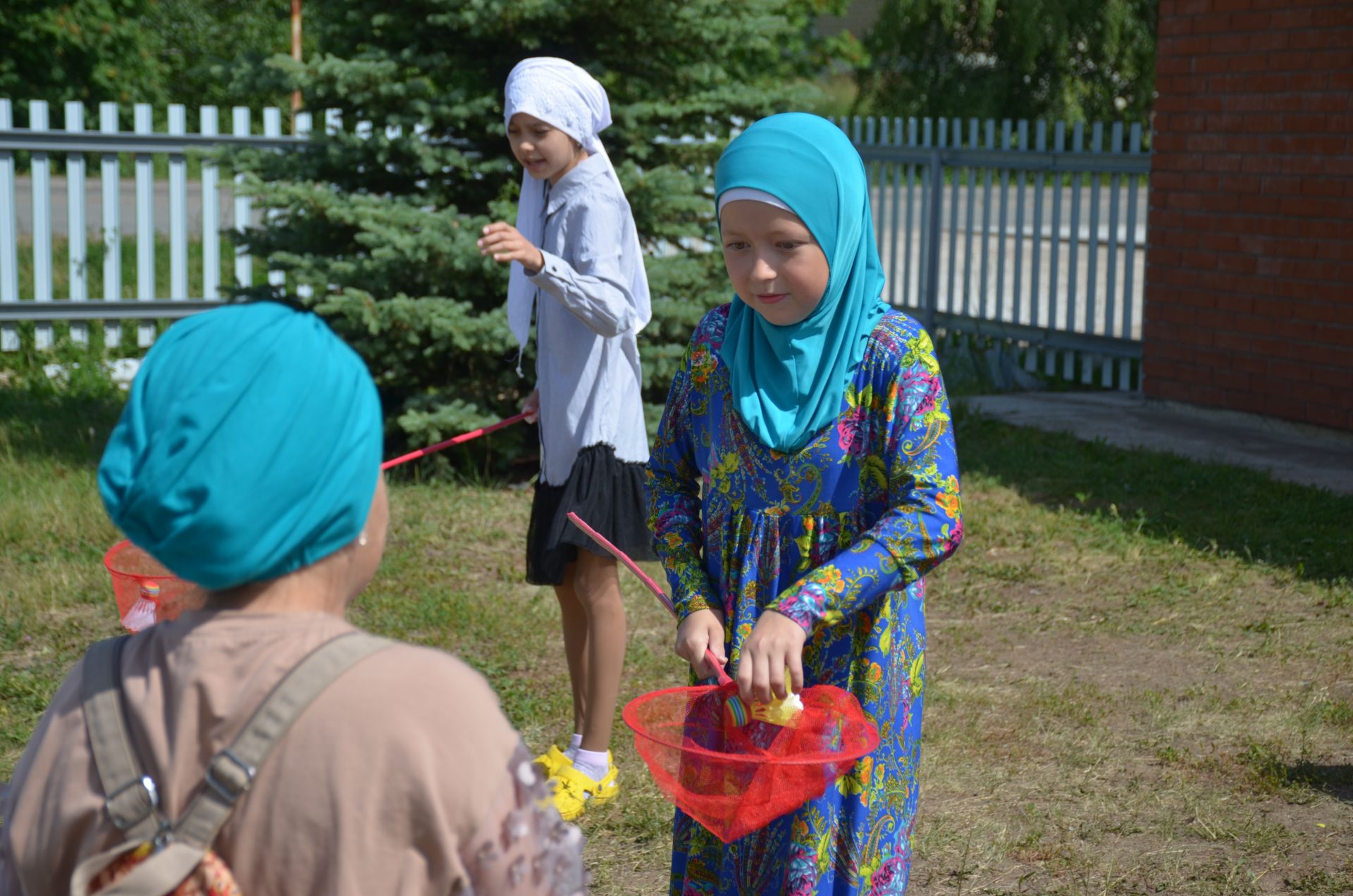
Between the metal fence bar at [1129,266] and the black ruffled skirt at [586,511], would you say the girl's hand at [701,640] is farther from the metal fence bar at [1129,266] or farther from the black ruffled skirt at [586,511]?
the metal fence bar at [1129,266]

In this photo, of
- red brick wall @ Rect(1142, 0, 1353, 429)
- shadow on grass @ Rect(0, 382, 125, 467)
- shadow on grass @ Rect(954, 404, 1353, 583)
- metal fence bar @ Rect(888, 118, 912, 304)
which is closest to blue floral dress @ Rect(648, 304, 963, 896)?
shadow on grass @ Rect(954, 404, 1353, 583)

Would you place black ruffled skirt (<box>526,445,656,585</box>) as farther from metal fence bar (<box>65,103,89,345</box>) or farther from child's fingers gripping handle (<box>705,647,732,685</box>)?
metal fence bar (<box>65,103,89,345</box>)

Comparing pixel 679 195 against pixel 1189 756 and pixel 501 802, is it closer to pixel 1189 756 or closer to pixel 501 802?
pixel 1189 756

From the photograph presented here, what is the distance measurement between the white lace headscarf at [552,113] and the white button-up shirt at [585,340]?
72mm

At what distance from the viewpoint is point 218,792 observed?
1243 mm

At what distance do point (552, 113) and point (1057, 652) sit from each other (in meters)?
2.77

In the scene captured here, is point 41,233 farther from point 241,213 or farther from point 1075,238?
point 1075,238

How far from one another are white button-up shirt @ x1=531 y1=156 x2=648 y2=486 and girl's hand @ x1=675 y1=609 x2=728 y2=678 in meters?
1.63

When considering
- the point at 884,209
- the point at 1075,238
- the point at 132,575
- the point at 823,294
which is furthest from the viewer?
the point at 884,209

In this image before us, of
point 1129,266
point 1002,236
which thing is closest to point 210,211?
point 1002,236

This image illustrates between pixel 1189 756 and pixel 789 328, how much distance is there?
103 inches

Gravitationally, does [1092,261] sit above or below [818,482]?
above

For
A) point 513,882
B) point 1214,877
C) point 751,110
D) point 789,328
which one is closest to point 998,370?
point 751,110

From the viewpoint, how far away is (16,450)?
7.58 meters
